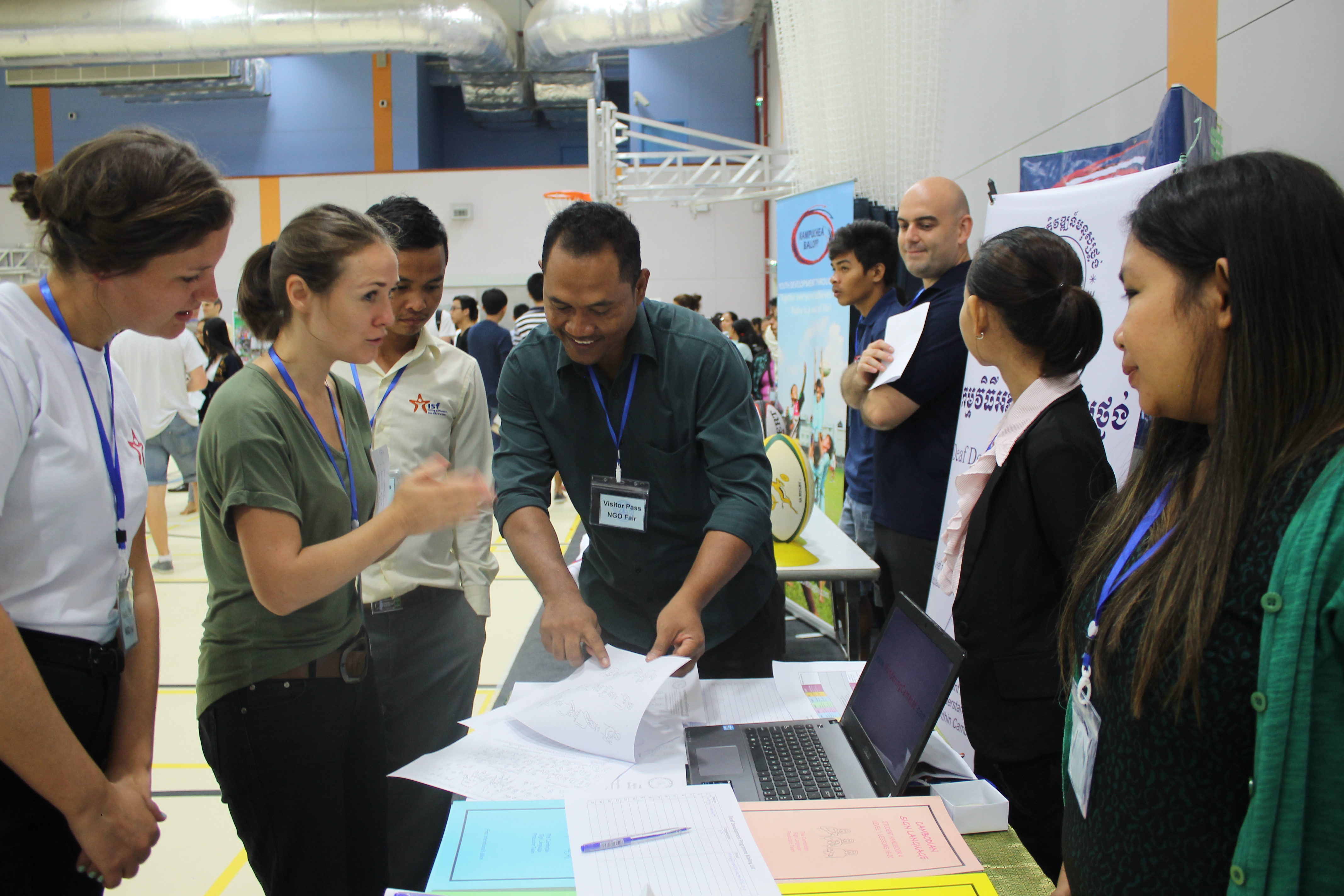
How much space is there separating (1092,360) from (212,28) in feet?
33.7

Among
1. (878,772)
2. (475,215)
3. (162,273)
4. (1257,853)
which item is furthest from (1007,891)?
(475,215)

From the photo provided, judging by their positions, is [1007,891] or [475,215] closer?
[1007,891]

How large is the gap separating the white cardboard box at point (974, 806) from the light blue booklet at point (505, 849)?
48cm

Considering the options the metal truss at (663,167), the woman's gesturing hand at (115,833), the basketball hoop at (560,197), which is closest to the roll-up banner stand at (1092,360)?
the woman's gesturing hand at (115,833)

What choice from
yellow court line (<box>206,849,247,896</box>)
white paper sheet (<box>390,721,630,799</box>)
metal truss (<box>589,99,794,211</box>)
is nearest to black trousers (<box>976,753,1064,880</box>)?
white paper sheet (<box>390,721,630,799</box>)

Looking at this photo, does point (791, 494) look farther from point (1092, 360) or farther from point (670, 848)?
point (670, 848)

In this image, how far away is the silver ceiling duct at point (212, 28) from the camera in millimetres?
8844

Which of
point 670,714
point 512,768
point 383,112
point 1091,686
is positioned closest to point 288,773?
point 512,768

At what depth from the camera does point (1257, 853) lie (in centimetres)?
68

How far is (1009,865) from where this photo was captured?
3.17ft

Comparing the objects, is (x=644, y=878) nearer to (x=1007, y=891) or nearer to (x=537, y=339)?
(x=1007, y=891)

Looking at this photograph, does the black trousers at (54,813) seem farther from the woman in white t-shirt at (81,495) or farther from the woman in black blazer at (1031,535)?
the woman in black blazer at (1031,535)

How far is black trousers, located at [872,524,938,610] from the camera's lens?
2432 millimetres

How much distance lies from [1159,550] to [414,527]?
95 centimetres
